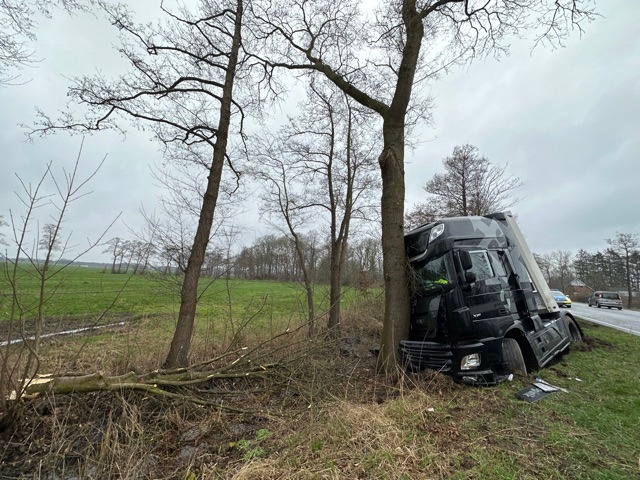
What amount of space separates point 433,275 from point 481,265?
2.82 feet

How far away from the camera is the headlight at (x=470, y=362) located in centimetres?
462

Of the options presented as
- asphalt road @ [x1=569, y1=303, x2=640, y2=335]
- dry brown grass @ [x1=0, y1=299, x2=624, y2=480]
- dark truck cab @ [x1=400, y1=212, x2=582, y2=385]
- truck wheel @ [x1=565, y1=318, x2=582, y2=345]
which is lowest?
asphalt road @ [x1=569, y1=303, x2=640, y2=335]

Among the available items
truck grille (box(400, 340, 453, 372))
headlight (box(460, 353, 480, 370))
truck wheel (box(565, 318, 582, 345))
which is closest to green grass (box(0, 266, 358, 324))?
truck grille (box(400, 340, 453, 372))

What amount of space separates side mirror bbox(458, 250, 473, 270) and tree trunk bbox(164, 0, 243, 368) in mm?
4767

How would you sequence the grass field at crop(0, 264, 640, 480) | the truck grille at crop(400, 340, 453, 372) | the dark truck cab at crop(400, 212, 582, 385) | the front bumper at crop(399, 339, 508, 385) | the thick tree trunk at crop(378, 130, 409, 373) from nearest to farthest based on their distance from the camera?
the grass field at crop(0, 264, 640, 480), the front bumper at crop(399, 339, 508, 385), the dark truck cab at crop(400, 212, 582, 385), the truck grille at crop(400, 340, 453, 372), the thick tree trunk at crop(378, 130, 409, 373)

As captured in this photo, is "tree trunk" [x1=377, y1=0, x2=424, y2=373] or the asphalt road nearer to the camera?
"tree trunk" [x1=377, y1=0, x2=424, y2=373]

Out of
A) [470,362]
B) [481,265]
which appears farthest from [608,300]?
[470,362]

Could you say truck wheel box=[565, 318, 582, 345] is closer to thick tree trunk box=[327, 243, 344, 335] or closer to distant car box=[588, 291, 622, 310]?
thick tree trunk box=[327, 243, 344, 335]

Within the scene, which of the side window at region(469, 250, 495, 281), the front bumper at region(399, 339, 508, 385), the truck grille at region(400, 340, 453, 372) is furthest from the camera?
the side window at region(469, 250, 495, 281)

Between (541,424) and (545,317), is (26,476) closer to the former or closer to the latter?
(541,424)

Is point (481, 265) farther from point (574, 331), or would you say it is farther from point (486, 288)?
point (574, 331)

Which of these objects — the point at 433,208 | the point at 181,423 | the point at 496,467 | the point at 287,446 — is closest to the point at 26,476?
the point at 181,423

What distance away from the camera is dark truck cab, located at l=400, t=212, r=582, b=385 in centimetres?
470

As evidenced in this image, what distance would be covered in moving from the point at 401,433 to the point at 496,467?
0.92 meters
